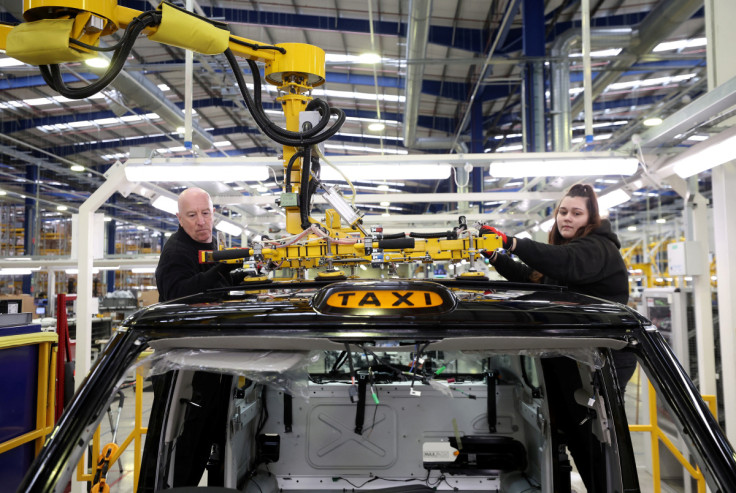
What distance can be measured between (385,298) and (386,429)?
5.05 ft

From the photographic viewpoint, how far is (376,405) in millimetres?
2557

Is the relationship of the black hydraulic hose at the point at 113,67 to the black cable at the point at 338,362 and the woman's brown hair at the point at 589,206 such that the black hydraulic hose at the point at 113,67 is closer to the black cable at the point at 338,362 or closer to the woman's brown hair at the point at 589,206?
the black cable at the point at 338,362

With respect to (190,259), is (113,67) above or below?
above

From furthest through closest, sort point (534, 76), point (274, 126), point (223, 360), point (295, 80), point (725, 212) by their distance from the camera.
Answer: point (534, 76) < point (725, 212) < point (295, 80) < point (274, 126) < point (223, 360)

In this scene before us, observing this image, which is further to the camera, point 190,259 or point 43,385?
point 43,385

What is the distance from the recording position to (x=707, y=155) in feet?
12.6

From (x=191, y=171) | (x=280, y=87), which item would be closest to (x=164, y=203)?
(x=191, y=171)

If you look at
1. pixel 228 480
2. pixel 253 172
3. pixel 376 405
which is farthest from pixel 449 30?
pixel 228 480

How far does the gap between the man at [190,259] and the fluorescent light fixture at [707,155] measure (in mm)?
3390

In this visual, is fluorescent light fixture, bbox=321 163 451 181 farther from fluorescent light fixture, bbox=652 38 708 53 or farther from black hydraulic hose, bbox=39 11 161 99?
fluorescent light fixture, bbox=652 38 708 53

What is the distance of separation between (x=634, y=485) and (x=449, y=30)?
8.94m

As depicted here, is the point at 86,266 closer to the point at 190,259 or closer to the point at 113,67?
the point at 190,259

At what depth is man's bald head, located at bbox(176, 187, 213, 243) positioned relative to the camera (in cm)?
326

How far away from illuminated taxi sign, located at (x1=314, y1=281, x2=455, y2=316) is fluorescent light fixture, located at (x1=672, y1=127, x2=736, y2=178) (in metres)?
3.25
